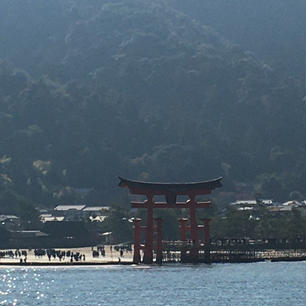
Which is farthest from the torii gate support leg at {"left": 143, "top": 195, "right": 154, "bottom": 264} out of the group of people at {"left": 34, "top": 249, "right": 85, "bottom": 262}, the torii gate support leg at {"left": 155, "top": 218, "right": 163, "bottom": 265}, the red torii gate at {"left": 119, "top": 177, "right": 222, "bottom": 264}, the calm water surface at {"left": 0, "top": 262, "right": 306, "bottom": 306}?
the group of people at {"left": 34, "top": 249, "right": 85, "bottom": 262}

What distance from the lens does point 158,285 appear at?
276 feet

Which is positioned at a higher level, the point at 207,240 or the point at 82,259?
the point at 82,259


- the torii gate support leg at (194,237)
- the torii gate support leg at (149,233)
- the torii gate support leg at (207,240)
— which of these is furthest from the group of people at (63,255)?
the torii gate support leg at (207,240)

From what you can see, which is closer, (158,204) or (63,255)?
(158,204)

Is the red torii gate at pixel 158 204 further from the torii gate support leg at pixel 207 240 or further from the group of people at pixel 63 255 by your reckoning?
the group of people at pixel 63 255

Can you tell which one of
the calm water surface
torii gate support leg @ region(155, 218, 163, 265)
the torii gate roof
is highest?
the torii gate roof

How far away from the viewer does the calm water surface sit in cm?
7444

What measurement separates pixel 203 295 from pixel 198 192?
101 feet

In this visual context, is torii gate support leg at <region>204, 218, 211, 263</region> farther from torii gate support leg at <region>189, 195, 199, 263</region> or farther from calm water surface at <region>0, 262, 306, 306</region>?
calm water surface at <region>0, 262, 306, 306</region>

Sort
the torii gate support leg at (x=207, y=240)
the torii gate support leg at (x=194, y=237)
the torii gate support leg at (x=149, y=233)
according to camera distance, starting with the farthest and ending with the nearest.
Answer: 1. the torii gate support leg at (x=194, y=237)
2. the torii gate support leg at (x=207, y=240)
3. the torii gate support leg at (x=149, y=233)

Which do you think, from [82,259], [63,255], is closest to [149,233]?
[82,259]

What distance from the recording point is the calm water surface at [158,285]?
74.4 meters

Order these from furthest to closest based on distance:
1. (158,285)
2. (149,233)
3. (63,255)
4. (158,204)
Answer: (63,255), (158,204), (149,233), (158,285)

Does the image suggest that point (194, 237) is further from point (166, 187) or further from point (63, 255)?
point (63, 255)
